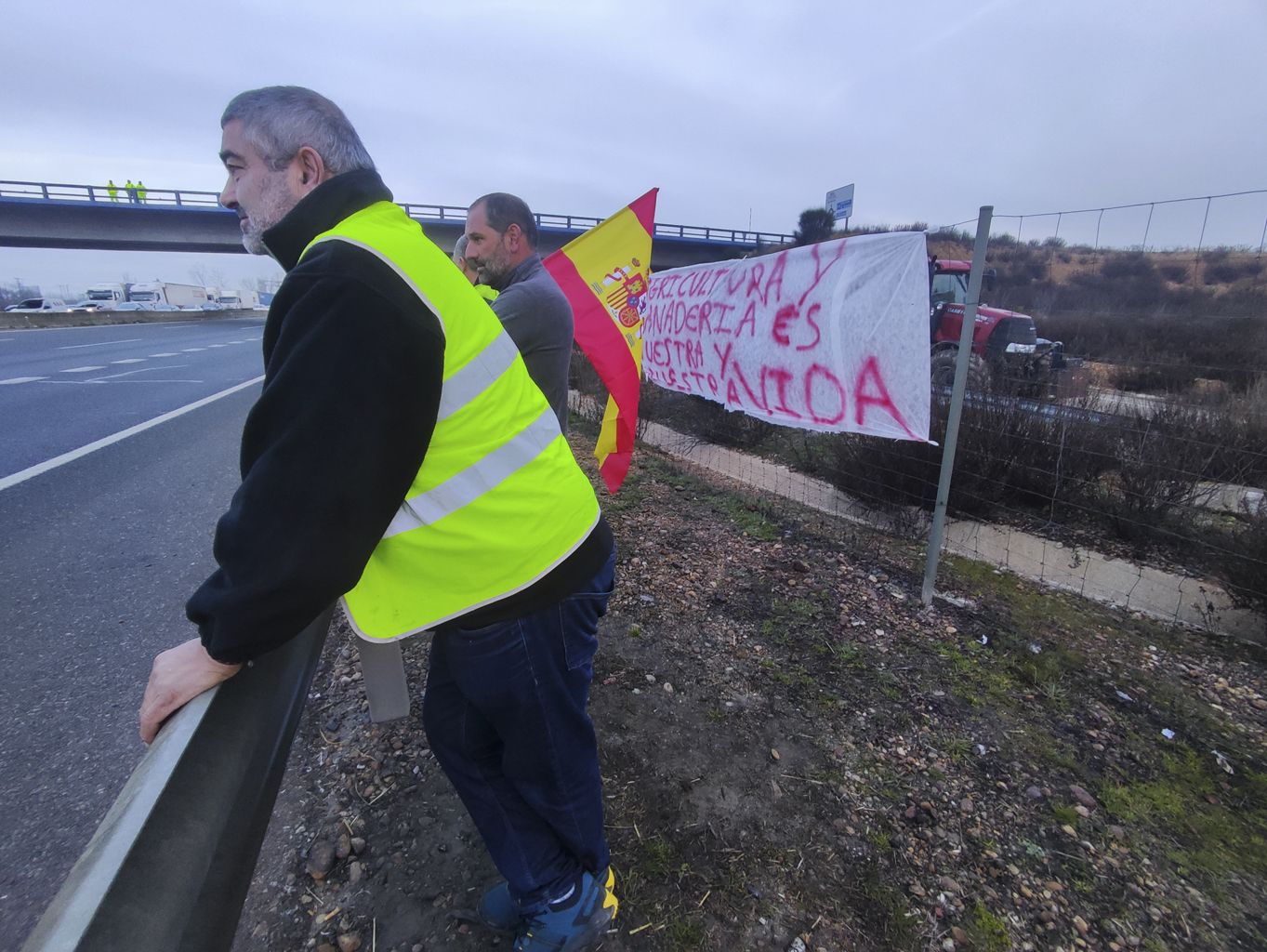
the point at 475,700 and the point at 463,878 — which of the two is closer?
the point at 475,700

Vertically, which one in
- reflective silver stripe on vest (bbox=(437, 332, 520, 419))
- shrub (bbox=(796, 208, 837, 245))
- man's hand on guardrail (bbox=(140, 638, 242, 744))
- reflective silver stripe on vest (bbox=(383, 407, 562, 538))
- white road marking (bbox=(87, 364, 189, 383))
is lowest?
white road marking (bbox=(87, 364, 189, 383))

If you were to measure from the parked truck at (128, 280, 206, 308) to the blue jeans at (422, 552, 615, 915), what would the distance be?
59.7 metres

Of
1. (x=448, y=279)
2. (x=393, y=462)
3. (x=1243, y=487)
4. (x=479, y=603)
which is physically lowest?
(x=1243, y=487)

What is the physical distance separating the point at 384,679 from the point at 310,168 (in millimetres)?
1609

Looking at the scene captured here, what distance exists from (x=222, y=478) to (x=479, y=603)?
5545mm

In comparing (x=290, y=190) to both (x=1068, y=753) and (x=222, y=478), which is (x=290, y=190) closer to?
(x=1068, y=753)

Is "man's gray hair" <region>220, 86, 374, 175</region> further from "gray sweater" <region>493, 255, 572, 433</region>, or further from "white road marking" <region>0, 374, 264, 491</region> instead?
"white road marking" <region>0, 374, 264, 491</region>

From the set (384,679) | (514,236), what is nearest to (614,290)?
(514,236)

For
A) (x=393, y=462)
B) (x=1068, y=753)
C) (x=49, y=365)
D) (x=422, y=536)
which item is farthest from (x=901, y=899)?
(x=49, y=365)

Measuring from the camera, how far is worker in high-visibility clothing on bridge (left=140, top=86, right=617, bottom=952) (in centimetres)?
107

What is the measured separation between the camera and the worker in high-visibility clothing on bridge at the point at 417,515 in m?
1.07

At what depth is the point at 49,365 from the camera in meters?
12.4

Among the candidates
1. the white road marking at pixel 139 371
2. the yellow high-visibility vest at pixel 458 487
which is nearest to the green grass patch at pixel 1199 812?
the yellow high-visibility vest at pixel 458 487

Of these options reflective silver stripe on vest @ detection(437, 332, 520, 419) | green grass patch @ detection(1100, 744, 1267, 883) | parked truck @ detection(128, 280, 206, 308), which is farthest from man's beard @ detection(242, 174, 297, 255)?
parked truck @ detection(128, 280, 206, 308)
